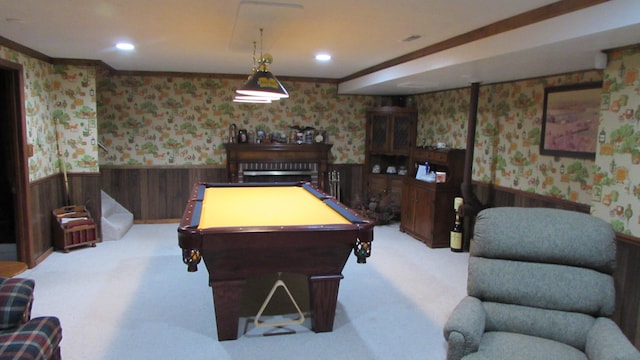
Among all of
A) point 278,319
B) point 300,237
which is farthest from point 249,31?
point 278,319

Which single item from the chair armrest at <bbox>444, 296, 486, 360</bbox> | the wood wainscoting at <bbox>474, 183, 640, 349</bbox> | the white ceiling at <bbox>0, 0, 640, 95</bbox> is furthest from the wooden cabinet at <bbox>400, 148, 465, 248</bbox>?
the chair armrest at <bbox>444, 296, 486, 360</bbox>

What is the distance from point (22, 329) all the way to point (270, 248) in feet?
4.78

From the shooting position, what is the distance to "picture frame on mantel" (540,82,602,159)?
3.98 meters

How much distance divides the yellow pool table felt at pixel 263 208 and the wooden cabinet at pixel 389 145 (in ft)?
8.28

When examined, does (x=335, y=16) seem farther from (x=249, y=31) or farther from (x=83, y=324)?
(x=83, y=324)

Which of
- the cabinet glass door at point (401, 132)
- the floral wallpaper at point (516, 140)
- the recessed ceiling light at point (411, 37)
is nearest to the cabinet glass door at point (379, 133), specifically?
the cabinet glass door at point (401, 132)

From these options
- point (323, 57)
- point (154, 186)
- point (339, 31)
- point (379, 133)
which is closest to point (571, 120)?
point (339, 31)

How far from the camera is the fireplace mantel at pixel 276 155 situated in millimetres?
6848

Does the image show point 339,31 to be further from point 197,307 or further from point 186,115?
point 186,115

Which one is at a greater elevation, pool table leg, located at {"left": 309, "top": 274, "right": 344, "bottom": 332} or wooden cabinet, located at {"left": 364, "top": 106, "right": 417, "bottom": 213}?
wooden cabinet, located at {"left": 364, "top": 106, "right": 417, "bottom": 213}

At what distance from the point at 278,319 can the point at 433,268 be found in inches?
83.5

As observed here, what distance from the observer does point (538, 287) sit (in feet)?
7.99

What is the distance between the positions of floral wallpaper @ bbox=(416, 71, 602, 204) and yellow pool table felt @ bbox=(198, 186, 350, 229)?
2.42 m

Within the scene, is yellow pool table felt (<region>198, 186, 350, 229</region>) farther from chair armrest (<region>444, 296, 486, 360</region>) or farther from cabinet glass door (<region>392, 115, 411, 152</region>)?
cabinet glass door (<region>392, 115, 411, 152</region>)
